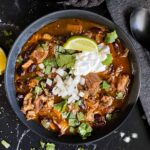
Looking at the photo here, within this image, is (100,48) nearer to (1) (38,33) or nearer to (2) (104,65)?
(2) (104,65)

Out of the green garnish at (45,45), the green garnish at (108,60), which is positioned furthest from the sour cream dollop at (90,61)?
the green garnish at (45,45)

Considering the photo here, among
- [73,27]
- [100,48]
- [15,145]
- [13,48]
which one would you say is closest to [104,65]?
[100,48]

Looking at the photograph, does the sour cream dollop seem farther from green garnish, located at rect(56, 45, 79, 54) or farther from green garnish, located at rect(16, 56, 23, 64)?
green garnish, located at rect(16, 56, 23, 64)

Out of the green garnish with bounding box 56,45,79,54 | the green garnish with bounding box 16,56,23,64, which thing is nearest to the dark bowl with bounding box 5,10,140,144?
the green garnish with bounding box 16,56,23,64

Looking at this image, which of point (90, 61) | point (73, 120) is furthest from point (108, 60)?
point (73, 120)

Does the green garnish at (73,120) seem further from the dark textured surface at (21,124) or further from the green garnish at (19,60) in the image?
the green garnish at (19,60)

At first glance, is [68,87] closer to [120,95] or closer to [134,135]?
[120,95]

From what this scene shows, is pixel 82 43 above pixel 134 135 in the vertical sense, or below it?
above
